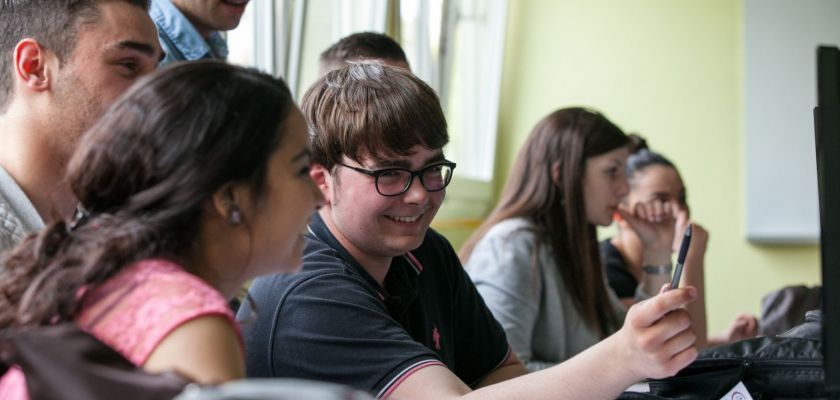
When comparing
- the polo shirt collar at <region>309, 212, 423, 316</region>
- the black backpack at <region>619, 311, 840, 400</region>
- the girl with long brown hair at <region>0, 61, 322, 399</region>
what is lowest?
the black backpack at <region>619, 311, 840, 400</region>

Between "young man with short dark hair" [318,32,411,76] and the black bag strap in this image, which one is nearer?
the black bag strap

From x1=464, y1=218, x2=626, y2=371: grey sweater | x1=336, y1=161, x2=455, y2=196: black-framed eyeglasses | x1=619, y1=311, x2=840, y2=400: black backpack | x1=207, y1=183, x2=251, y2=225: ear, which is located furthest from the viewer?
x1=464, y1=218, x2=626, y2=371: grey sweater

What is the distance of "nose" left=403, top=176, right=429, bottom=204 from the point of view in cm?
159

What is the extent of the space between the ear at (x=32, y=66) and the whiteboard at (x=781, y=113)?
4.62 meters

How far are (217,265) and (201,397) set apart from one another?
1.21ft

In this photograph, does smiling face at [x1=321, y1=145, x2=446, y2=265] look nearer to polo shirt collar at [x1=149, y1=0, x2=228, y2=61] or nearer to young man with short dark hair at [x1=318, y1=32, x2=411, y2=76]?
polo shirt collar at [x1=149, y1=0, x2=228, y2=61]

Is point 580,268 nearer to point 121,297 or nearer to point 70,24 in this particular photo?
point 70,24

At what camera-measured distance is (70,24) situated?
1.51m

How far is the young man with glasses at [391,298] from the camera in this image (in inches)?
53.9

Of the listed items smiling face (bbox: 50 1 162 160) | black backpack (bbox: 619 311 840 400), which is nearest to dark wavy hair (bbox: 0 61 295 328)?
smiling face (bbox: 50 1 162 160)

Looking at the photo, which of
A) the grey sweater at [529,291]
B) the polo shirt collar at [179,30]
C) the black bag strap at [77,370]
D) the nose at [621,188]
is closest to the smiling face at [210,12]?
the polo shirt collar at [179,30]

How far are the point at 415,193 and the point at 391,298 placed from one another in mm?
181

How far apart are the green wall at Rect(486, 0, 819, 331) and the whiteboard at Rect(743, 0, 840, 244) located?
3.3 inches

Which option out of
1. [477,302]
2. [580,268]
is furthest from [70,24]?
[580,268]
